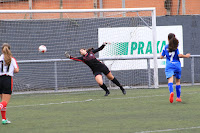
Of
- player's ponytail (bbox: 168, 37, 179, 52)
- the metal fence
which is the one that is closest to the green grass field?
player's ponytail (bbox: 168, 37, 179, 52)

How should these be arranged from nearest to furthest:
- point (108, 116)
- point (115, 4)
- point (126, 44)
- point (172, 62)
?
point (108, 116) → point (172, 62) → point (126, 44) → point (115, 4)

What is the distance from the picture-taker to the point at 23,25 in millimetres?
19234

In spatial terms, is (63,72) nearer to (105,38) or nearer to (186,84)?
(105,38)

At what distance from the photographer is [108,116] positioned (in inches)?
392

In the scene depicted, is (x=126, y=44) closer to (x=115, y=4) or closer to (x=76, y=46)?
(x=76, y=46)

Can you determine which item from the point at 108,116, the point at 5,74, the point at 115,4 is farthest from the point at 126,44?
the point at 5,74

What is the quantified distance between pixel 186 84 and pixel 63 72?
5.50 m

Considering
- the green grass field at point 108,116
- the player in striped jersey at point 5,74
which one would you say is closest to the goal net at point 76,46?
the green grass field at point 108,116

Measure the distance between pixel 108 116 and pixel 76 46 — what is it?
10105 mm

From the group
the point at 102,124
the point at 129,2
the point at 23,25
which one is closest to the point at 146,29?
the point at 129,2

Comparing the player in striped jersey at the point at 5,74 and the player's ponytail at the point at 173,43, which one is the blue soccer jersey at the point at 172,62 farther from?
the player in striped jersey at the point at 5,74

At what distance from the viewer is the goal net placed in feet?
62.0

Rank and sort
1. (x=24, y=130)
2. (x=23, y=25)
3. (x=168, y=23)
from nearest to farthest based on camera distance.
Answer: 1. (x=24, y=130)
2. (x=23, y=25)
3. (x=168, y=23)

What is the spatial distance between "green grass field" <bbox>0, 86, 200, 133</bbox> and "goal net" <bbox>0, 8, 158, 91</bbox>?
5.30 metres
